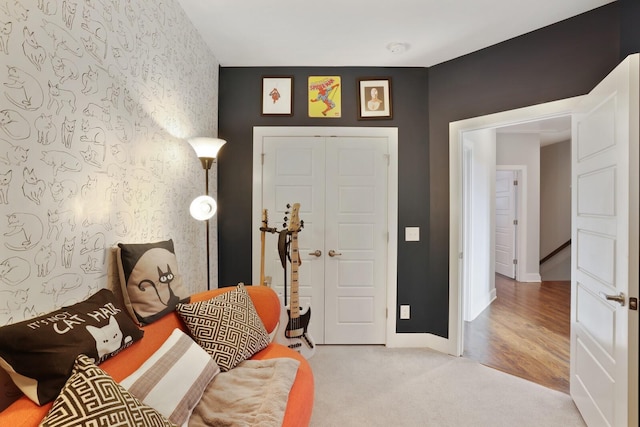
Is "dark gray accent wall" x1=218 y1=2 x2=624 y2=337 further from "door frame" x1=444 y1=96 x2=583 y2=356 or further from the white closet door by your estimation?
the white closet door

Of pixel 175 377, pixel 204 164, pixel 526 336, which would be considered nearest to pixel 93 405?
pixel 175 377

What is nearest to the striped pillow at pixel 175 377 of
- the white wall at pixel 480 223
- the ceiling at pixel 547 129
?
the white wall at pixel 480 223

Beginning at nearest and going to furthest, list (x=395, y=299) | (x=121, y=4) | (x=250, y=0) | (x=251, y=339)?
(x=121, y=4) < (x=251, y=339) < (x=250, y=0) < (x=395, y=299)

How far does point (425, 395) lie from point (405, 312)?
0.88 meters

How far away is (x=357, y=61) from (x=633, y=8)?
1894mm

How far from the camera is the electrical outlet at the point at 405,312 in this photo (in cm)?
305

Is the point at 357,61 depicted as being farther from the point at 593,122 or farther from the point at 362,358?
the point at 362,358

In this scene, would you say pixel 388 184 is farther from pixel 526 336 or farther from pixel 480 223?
pixel 526 336

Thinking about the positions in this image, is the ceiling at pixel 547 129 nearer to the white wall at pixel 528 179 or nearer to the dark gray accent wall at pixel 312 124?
the white wall at pixel 528 179

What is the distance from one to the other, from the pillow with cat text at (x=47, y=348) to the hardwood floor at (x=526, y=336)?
114 inches

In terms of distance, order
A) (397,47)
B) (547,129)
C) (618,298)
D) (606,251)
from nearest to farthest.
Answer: (618,298) → (606,251) → (397,47) → (547,129)

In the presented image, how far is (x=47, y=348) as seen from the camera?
935 mm

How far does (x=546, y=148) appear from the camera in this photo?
6574 mm

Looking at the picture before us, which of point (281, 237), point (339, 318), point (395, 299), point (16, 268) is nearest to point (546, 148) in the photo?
point (395, 299)
